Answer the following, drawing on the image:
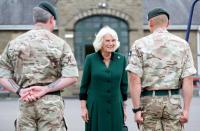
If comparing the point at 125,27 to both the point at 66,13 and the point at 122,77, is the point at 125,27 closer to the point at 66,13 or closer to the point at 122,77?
the point at 66,13

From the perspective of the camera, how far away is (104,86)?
23.3 ft

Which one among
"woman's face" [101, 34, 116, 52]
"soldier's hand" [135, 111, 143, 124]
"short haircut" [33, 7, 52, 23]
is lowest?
"soldier's hand" [135, 111, 143, 124]

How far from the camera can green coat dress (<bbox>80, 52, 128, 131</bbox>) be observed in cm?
711

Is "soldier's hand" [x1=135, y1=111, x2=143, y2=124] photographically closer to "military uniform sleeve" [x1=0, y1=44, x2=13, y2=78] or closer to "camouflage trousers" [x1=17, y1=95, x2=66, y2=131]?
"camouflage trousers" [x1=17, y1=95, x2=66, y2=131]

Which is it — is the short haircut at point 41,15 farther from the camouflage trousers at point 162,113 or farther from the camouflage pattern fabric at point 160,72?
the camouflage trousers at point 162,113

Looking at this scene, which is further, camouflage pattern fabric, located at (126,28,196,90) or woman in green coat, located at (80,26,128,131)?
woman in green coat, located at (80,26,128,131)

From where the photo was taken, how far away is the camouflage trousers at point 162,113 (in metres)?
6.04

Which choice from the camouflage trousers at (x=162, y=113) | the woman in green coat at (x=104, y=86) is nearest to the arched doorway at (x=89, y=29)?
the woman in green coat at (x=104, y=86)

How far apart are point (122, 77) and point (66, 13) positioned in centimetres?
2624

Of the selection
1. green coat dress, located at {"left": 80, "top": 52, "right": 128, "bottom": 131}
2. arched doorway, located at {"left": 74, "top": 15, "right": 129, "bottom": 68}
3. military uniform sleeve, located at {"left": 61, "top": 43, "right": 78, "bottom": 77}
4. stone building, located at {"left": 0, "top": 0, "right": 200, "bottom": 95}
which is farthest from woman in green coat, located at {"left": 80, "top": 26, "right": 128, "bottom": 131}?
arched doorway, located at {"left": 74, "top": 15, "right": 129, "bottom": 68}

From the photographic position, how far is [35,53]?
574 centimetres

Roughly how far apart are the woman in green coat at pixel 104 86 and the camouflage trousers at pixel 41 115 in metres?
1.47

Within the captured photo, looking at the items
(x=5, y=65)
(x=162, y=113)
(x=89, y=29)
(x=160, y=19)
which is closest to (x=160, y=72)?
(x=162, y=113)

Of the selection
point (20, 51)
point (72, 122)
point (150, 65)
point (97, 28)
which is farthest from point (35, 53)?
point (97, 28)
